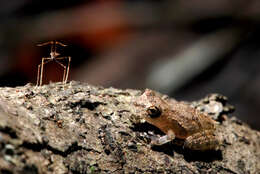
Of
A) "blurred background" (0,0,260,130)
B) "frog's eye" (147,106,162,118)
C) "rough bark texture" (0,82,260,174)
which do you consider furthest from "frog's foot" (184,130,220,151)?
"blurred background" (0,0,260,130)

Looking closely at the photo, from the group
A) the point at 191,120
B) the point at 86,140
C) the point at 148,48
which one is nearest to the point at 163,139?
the point at 191,120

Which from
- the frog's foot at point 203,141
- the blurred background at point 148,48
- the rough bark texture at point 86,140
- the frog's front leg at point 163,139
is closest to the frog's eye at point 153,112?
the rough bark texture at point 86,140

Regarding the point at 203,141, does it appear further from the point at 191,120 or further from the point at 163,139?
the point at 163,139

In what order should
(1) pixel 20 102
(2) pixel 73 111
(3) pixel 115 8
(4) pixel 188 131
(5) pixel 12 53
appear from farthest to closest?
(3) pixel 115 8 → (5) pixel 12 53 → (4) pixel 188 131 → (2) pixel 73 111 → (1) pixel 20 102

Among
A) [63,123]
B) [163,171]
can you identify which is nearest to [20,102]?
[63,123]

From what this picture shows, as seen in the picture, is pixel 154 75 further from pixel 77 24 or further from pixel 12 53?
pixel 12 53

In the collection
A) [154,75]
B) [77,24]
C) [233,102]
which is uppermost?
[77,24]

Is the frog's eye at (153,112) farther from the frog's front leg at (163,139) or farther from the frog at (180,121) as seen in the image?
the frog's front leg at (163,139)

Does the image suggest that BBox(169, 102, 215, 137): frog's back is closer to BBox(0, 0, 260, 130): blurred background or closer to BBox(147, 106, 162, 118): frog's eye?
BBox(147, 106, 162, 118): frog's eye
